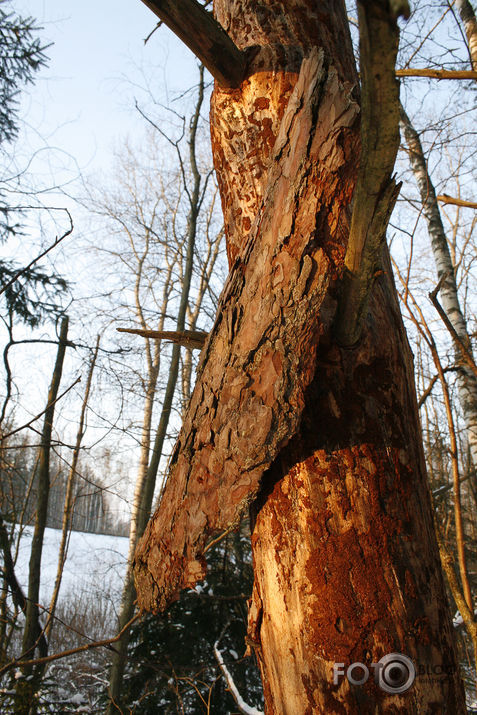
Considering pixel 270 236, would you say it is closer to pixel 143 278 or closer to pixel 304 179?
pixel 304 179

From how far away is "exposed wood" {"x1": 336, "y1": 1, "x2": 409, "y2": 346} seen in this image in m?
0.56

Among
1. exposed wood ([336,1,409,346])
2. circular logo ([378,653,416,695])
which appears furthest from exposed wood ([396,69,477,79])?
circular logo ([378,653,416,695])

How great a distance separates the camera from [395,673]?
796 mm

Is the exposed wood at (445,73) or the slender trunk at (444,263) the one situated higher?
the slender trunk at (444,263)

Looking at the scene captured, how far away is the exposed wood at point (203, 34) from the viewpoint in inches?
43.2

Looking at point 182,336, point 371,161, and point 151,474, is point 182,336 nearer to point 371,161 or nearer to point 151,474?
point 371,161

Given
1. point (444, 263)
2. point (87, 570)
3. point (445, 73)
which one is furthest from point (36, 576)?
point (87, 570)

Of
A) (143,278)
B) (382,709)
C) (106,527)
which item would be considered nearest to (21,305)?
(382,709)

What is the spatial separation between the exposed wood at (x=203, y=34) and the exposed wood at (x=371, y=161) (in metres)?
0.70

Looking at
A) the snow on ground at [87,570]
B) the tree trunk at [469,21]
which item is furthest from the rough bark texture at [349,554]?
the tree trunk at [469,21]

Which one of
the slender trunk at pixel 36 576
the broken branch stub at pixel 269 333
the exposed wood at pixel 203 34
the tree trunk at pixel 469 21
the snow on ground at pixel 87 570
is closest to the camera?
the broken branch stub at pixel 269 333

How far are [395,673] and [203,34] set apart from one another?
151cm

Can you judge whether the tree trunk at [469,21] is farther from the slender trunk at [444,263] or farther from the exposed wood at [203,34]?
the exposed wood at [203,34]

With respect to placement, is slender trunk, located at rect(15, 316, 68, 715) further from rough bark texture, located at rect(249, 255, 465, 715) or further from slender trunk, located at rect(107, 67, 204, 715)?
rough bark texture, located at rect(249, 255, 465, 715)
